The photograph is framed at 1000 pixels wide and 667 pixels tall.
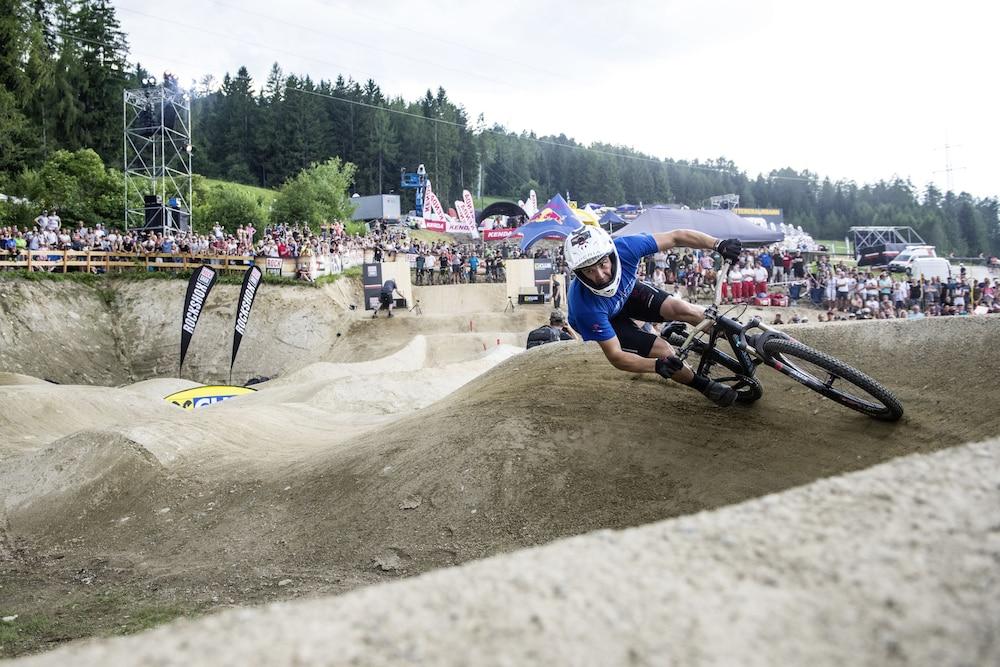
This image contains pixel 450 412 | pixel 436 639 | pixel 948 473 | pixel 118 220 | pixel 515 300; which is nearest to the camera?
pixel 436 639

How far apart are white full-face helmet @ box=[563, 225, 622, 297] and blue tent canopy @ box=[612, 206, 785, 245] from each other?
18.7 metres

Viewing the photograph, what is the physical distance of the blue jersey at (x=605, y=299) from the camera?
22.1 ft

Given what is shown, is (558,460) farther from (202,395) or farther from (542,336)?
(202,395)

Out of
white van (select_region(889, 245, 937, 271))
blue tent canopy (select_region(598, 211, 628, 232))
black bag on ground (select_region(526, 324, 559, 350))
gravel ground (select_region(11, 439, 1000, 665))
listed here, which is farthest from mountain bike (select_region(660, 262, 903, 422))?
white van (select_region(889, 245, 937, 271))

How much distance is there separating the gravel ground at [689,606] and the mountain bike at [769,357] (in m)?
4.22

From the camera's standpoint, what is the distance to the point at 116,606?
6.45 m

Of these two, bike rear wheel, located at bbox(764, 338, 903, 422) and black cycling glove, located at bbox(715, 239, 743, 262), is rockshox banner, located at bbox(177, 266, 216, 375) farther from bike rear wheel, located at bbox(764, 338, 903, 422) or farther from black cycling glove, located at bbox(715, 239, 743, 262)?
bike rear wheel, located at bbox(764, 338, 903, 422)

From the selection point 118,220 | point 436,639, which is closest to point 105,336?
point 118,220

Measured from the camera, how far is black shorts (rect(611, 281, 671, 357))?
7305mm

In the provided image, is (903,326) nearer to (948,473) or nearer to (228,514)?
(948,473)

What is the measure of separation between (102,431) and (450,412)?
4.86m

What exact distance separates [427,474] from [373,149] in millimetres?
112087

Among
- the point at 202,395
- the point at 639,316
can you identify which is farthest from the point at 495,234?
the point at 639,316

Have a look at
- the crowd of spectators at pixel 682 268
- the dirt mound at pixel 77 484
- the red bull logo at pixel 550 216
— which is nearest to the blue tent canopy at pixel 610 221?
the crowd of spectators at pixel 682 268
